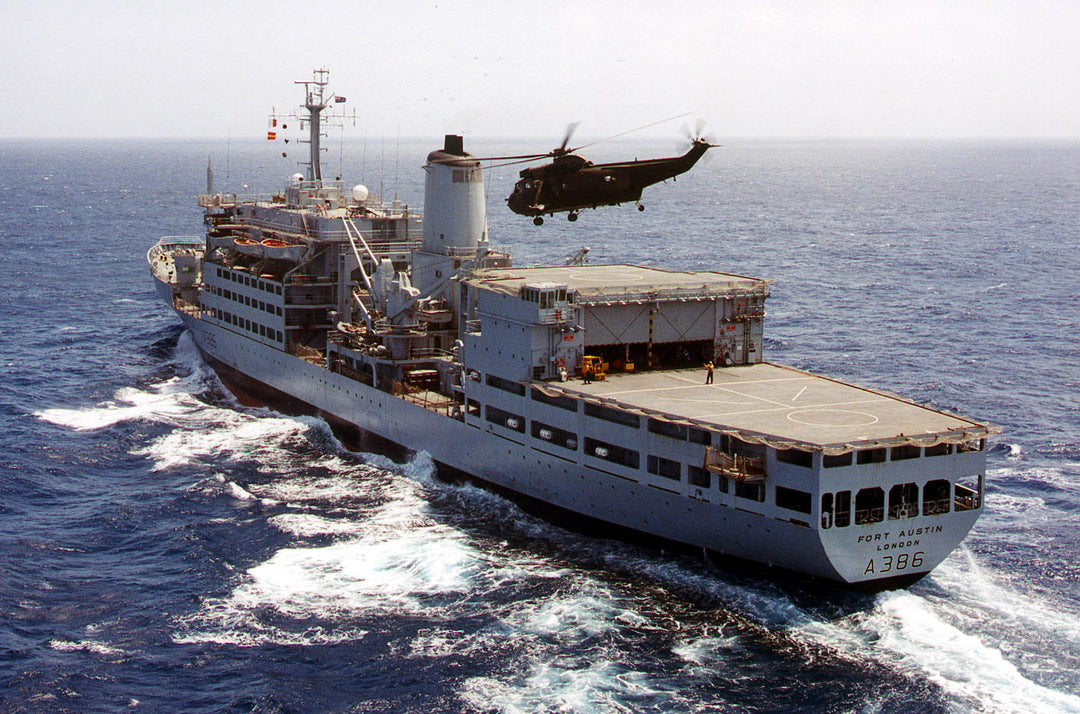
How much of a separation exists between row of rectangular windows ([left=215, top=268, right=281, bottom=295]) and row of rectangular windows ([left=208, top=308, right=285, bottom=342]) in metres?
1.96

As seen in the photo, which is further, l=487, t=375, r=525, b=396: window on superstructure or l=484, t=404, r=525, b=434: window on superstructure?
l=484, t=404, r=525, b=434: window on superstructure

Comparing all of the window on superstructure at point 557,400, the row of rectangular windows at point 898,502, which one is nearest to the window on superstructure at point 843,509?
the row of rectangular windows at point 898,502

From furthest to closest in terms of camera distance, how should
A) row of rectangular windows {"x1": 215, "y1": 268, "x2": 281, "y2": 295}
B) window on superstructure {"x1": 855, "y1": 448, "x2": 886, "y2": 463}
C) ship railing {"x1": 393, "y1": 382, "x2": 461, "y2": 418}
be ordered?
1. row of rectangular windows {"x1": 215, "y1": 268, "x2": 281, "y2": 295}
2. ship railing {"x1": 393, "y1": 382, "x2": 461, "y2": 418}
3. window on superstructure {"x1": 855, "y1": 448, "x2": 886, "y2": 463}

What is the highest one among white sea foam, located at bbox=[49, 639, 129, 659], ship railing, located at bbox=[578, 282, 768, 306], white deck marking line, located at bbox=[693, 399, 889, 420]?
ship railing, located at bbox=[578, 282, 768, 306]

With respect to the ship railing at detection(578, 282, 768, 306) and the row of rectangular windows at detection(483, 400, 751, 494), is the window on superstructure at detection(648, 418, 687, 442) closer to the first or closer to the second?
the row of rectangular windows at detection(483, 400, 751, 494)

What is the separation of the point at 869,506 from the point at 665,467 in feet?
20.8

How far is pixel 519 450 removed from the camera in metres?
40.9

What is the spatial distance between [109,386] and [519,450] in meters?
29.0

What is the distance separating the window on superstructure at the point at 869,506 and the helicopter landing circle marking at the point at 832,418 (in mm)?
2205

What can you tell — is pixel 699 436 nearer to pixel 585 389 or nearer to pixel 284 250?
pixel 585 389

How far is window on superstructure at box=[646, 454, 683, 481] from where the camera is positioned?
115 feet

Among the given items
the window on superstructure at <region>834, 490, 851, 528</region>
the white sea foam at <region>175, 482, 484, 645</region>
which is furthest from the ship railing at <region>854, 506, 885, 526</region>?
the white sea foam at <region>175, 482, 484, 645</region>

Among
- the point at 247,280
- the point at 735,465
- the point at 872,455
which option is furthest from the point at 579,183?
the point at 247,280

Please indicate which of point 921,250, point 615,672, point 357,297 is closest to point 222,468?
point 357,297
